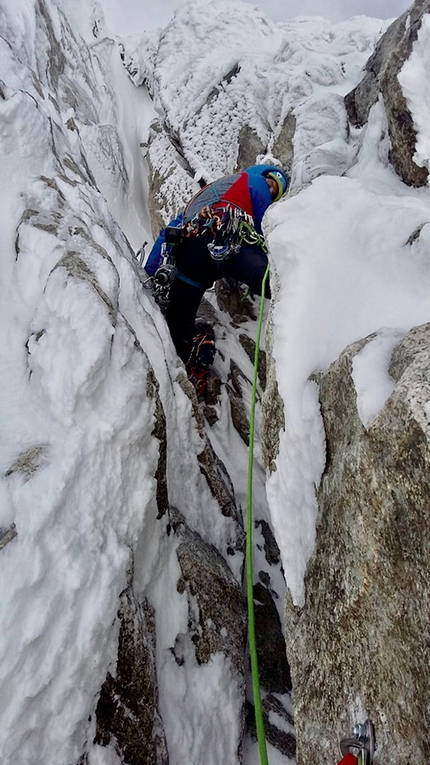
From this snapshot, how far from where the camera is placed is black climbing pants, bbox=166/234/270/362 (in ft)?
15.0

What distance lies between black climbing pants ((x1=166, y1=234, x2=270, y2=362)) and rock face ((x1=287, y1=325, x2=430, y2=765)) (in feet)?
9.06

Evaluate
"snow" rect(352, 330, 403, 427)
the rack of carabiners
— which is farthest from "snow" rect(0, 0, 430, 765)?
the rack of carabiners

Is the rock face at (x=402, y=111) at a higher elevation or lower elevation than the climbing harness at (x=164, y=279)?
higher

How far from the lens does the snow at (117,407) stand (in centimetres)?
179

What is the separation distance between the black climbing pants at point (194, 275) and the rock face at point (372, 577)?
9.06 feet

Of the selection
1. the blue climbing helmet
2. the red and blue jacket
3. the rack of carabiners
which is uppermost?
the blue climbing helmet

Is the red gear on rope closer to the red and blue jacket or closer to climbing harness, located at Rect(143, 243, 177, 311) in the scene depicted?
climbing harness, located at Rect(143, 243, 177, 311)

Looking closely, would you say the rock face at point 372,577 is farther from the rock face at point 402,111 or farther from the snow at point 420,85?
the snow at point 420,85

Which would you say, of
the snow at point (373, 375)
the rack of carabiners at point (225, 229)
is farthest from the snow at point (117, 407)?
the rack of carabiners at point (225, 229)

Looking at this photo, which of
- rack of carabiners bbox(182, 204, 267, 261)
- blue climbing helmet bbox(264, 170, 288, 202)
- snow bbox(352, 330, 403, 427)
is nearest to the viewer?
snow bbox(352, 330, 403, 427)

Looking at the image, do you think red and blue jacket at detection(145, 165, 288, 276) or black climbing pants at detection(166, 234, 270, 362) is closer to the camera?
black climbing pants at detection(166, 234, 270, 362)

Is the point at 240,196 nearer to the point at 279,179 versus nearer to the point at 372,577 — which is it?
the point at 279,179

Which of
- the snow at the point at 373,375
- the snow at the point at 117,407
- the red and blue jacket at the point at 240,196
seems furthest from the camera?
the red and blue jacket at the point at 240,196

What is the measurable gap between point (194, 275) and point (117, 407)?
2.58 m
